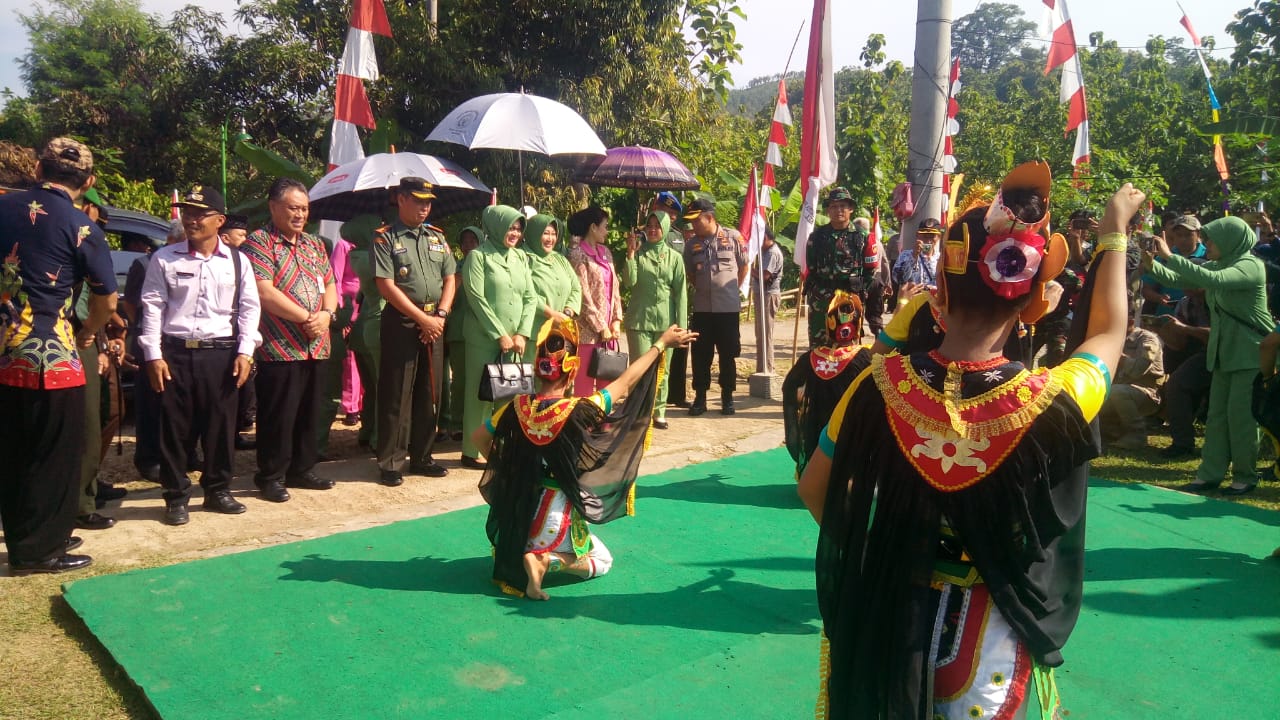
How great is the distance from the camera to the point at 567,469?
166 inches

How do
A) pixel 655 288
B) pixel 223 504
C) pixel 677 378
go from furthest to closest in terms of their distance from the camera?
pixel 677 378
pixel 655 288
pixel 223 504

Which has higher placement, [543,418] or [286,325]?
[286,325]

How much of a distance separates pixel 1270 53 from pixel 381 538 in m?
22.2

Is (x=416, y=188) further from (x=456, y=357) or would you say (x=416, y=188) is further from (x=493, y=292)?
(x=456, y=357)

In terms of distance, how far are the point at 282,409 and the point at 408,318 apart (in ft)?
3.22

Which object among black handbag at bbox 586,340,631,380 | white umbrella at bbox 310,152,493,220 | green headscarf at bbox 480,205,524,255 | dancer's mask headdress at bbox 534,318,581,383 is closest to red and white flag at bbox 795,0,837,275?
green headscarf at bbox 480,205,524,255

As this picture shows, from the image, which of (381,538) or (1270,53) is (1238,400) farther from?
(1270,53)

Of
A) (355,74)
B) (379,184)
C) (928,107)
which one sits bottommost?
(379,184)

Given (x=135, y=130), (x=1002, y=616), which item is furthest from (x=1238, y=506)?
(x=135, y=130)

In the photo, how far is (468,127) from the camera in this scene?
7.17m

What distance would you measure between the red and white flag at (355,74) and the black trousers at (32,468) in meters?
3.82

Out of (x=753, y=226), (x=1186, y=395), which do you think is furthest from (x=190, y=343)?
(x=1186, y=395)

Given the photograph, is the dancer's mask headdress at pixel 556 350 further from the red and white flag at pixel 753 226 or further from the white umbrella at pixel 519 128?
the red and white flag at pixel 753 226

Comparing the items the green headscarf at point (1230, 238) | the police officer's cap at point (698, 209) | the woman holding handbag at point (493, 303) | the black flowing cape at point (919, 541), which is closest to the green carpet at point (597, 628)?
the black flowing cape at point (919, 541)
